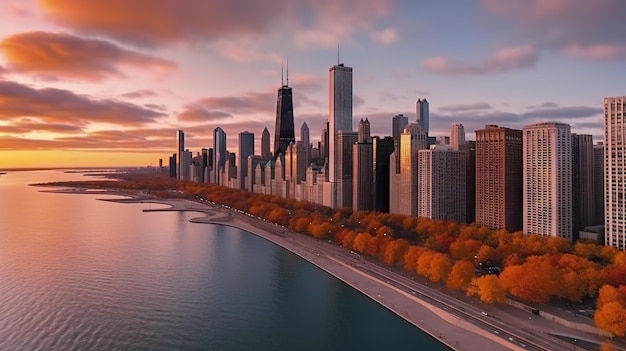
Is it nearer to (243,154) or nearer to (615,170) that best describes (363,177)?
(615,170)

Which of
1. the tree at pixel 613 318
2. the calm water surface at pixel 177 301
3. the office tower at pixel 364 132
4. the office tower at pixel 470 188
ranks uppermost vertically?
the office tower at pixel 364 132

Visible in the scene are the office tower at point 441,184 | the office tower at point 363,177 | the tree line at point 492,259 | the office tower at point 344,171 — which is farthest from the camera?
the office tower at point 344,171

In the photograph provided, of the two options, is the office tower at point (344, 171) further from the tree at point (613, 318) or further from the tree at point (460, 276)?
the tree at point (613, 318)

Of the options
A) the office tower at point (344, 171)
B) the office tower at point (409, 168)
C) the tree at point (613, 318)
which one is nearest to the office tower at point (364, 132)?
the office tower at point (344, 171)

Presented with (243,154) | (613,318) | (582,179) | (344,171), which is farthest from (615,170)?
(243,154)

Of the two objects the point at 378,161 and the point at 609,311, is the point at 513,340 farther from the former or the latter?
the point at 378,161

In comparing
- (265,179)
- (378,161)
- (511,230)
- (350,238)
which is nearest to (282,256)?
(350,238)

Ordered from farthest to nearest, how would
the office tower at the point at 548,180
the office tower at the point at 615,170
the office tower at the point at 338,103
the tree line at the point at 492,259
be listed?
the office tower at the point at 338,103 → the office tower at the point at 548,180 → the office tower at the point at 615,170 → the tree line at the point at 492,259

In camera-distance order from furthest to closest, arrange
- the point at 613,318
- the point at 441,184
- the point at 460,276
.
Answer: the point at 441,184
the point at 460,276
the point at 613,318
